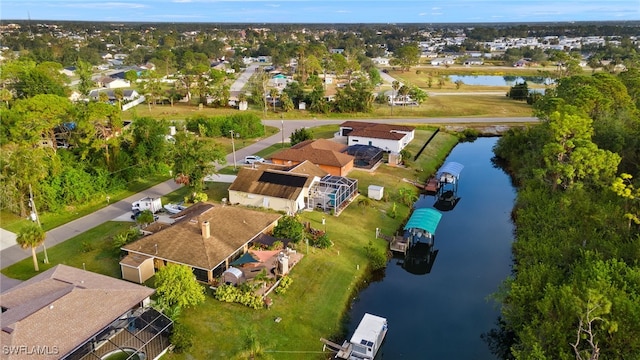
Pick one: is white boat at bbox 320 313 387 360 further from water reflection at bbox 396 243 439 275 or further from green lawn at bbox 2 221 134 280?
green lawn at bbox 2 221 134 280

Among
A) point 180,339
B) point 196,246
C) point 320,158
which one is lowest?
point 180,339

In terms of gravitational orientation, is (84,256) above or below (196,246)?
below

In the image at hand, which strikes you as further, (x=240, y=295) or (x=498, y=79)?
(x=498, y=79)

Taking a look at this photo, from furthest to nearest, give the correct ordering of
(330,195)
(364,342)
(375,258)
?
1. (330,195)
2. (375,258)
3. (364,342)

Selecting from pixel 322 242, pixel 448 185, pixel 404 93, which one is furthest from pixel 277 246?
pixel 404 93

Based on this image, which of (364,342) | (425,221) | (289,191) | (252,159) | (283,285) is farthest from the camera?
(252,159)

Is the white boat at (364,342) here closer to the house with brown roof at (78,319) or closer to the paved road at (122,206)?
the house with brown roof at (78,319)

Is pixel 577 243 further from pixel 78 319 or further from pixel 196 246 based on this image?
pixel 78 319

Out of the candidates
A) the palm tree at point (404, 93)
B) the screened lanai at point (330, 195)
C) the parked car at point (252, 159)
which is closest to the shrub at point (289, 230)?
the screened lanai at point (330, 195)

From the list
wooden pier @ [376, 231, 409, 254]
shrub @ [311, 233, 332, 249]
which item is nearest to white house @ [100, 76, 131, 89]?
shrub @ [311, 233, 332, 249]
